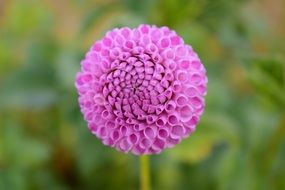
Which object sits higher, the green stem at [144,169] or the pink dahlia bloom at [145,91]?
the pink dahlia bloom at [145,91]

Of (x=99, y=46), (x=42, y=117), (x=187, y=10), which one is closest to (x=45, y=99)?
(x=42, y=117)

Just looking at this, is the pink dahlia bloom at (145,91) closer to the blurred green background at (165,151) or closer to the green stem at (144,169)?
the green stem at (144,169)

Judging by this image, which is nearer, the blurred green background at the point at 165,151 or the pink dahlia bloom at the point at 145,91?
the pink dahlia bloom at the point at 145,91

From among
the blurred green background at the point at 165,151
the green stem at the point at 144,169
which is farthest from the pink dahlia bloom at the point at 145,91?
the blurred green background at the point at 165,151

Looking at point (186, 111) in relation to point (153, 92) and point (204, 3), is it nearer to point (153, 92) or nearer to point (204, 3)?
point (153, 92)

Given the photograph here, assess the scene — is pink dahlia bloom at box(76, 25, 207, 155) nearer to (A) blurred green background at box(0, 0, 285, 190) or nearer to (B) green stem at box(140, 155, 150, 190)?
(B) green stem at box(140, 155, 150, 190)
